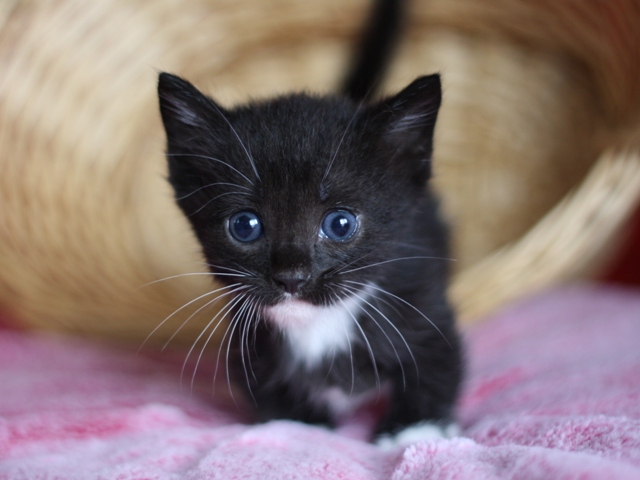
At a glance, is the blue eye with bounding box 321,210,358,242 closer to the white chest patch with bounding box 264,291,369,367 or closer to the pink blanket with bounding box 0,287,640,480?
the white chest patch with bounding box 264,291,369,367

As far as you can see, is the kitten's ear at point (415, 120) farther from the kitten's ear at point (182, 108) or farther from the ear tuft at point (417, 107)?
the kitten's ear at point (182, 108)

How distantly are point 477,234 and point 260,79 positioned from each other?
1.14 m

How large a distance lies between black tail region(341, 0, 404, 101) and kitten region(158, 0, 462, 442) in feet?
2.72

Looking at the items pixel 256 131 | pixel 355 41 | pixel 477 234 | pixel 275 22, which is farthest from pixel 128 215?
pixel 477 234

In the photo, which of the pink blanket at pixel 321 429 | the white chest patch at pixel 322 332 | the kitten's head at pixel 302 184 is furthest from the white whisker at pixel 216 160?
the pink blanket at pixel 321 429

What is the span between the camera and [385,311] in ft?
4.39

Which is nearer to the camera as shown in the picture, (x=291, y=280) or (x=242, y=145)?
(x=291, y=280)

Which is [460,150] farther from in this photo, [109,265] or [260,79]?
[109,265]

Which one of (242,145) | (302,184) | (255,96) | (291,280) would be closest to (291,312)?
(291,280)

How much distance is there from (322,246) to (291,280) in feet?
0.40

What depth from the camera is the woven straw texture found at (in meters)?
1.81

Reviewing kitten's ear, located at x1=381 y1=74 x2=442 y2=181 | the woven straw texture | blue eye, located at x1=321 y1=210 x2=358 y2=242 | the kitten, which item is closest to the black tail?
the woven straw texture

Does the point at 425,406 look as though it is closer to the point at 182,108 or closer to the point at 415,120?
the point at 415,120

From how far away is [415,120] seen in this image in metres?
1.28
